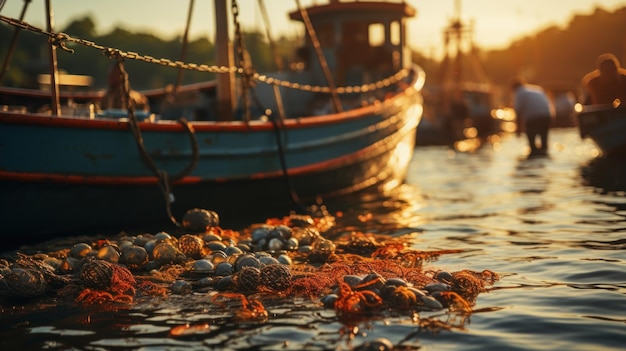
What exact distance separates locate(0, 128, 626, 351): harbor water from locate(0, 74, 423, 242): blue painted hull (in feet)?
4.79

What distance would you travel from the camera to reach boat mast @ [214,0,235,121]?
40.0ft

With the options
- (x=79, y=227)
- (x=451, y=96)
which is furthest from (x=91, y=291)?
(x=451, y=96)

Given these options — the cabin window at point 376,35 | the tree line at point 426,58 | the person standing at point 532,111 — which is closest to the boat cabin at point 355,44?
the cabin window at point 376,35

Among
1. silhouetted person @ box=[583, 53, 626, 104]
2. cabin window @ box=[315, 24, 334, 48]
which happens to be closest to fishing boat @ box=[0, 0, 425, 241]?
cabin window @ box=[315, 24, 334, 48]

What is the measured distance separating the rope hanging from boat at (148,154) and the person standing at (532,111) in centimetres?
1308

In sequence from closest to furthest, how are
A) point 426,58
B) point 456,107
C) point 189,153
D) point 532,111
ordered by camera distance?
point 189,153
point 532,111
point 456,107
point 426,58

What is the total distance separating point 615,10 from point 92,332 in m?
133

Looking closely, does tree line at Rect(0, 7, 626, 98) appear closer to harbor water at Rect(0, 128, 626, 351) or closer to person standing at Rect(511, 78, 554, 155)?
person standing at Rect(511, 78, 554, 155)

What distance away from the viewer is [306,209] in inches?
483

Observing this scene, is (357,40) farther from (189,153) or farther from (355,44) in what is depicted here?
(189,153)

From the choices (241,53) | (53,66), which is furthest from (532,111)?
(53,66)

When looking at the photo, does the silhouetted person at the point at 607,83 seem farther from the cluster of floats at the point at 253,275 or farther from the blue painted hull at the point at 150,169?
the cluster of floats at the point at 253,275

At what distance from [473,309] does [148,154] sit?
5.39m

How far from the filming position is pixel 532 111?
69.2 feet
